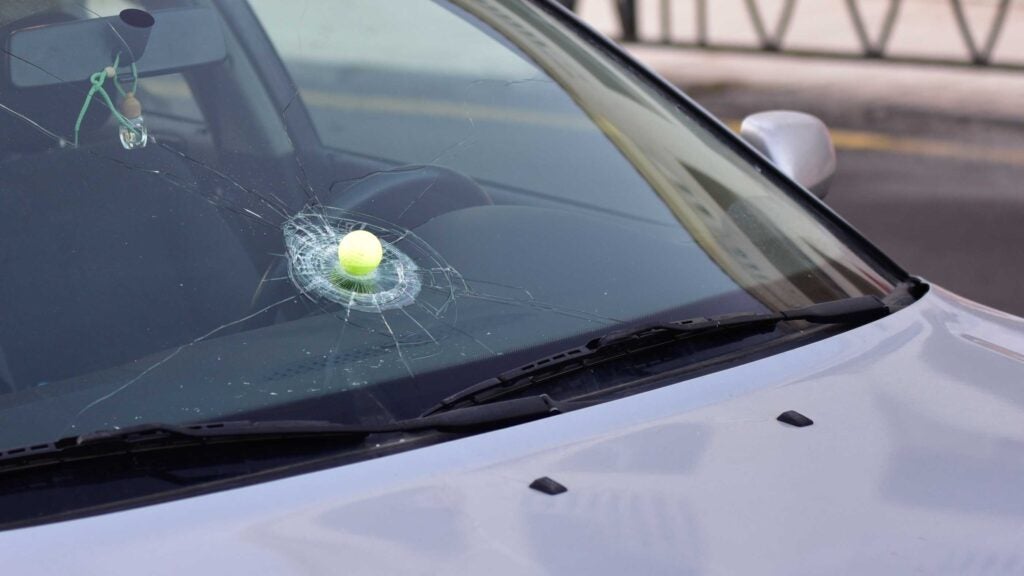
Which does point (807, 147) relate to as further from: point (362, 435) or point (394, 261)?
point (362, 435)

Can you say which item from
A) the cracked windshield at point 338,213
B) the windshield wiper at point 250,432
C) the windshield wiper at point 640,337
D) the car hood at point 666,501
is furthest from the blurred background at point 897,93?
the windshield wiper at point 250,432

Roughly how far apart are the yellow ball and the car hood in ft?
1.19

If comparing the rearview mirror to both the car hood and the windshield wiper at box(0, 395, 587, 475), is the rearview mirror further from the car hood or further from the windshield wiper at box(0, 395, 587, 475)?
the car hood

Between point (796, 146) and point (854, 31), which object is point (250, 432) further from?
point (854, 31)

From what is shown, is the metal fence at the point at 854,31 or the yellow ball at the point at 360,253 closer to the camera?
the yellow ball at the point at 360,253

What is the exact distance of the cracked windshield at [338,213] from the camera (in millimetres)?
1714

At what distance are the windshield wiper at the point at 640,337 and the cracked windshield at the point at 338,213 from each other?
37 mm

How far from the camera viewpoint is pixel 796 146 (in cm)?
250

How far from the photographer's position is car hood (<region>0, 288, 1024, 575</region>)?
1.41m

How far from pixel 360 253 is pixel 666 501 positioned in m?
0.58

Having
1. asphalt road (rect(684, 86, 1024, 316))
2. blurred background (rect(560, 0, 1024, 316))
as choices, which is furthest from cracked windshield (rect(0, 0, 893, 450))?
blurred background (rect(560, 0, 1024, 316))

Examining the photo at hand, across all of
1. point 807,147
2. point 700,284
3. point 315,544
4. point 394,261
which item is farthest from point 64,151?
point 807,147

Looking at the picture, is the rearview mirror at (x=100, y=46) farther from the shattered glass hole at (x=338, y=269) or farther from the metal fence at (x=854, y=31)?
the metal fence at (x=854, y=31)

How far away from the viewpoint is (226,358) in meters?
1.71
